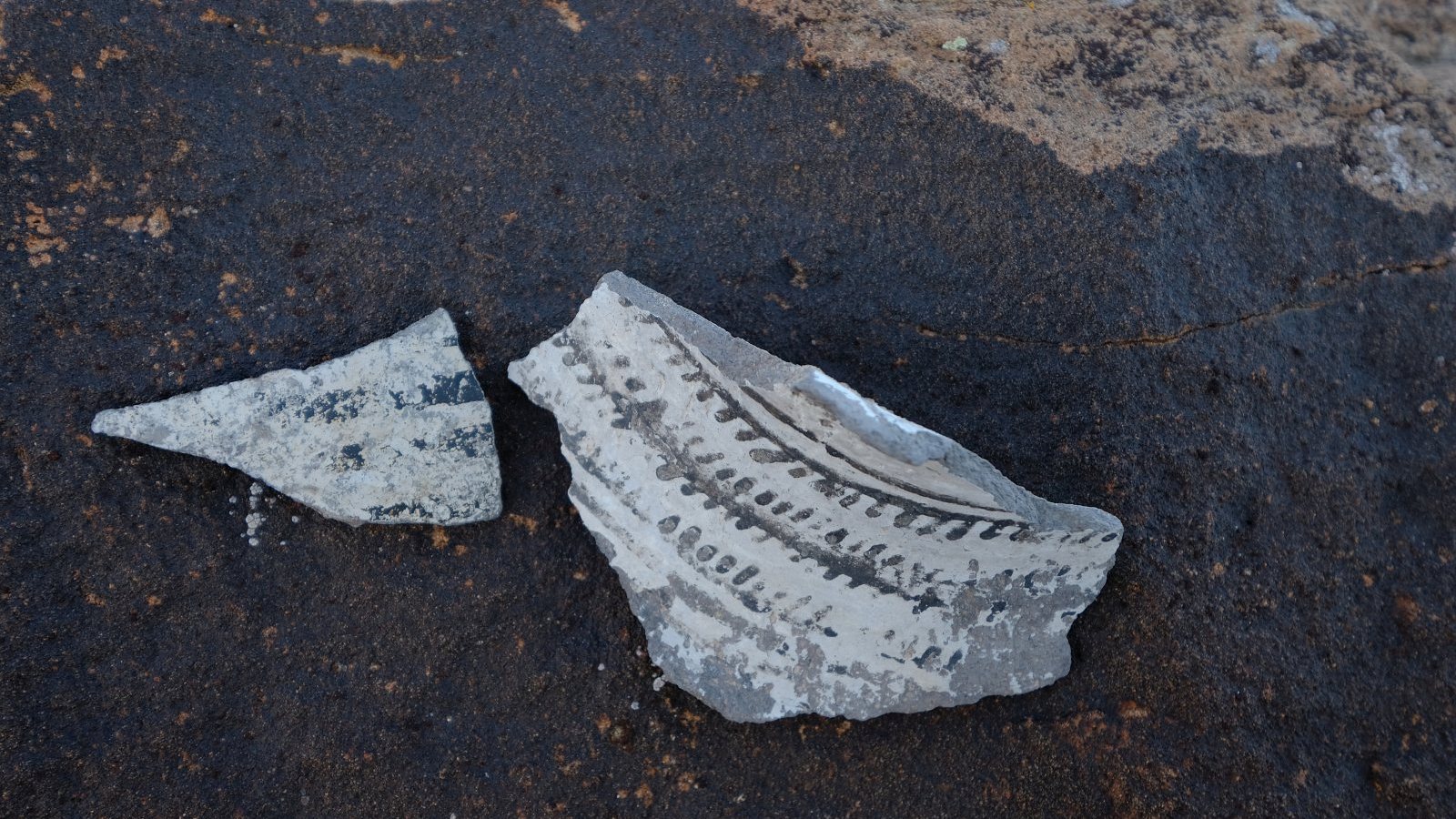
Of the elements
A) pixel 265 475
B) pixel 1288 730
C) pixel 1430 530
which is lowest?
pixel 1288 730

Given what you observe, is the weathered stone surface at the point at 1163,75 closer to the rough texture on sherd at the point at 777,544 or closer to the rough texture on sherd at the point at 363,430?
the rough texture on sherd at the point at 777,544

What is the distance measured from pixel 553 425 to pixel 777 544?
0.34 meters

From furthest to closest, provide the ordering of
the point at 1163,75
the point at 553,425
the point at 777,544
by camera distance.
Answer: the point at 1163,75
the point at 553,425
the point at 777,544

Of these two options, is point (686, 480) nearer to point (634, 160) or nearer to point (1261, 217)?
point (634, 160)

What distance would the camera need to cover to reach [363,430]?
1183mm

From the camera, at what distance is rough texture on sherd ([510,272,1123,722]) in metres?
1.10

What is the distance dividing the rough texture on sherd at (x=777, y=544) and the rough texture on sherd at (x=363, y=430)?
10cm

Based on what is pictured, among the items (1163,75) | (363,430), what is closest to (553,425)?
(363,430)

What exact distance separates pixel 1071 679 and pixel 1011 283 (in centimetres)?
54

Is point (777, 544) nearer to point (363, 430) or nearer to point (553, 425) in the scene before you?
point (553, 425)

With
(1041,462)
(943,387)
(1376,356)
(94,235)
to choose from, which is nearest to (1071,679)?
(1041,462)

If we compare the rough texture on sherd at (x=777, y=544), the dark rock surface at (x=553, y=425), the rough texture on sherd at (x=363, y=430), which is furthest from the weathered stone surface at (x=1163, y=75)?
the rough texture on sherd at (x=363, y=430)

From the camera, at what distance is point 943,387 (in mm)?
1267

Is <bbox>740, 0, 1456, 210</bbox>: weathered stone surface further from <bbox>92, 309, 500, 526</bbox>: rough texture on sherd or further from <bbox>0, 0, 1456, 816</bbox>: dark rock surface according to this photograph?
<bbox>92, 309, 500, 526</bbox>: rough texture on sherd
